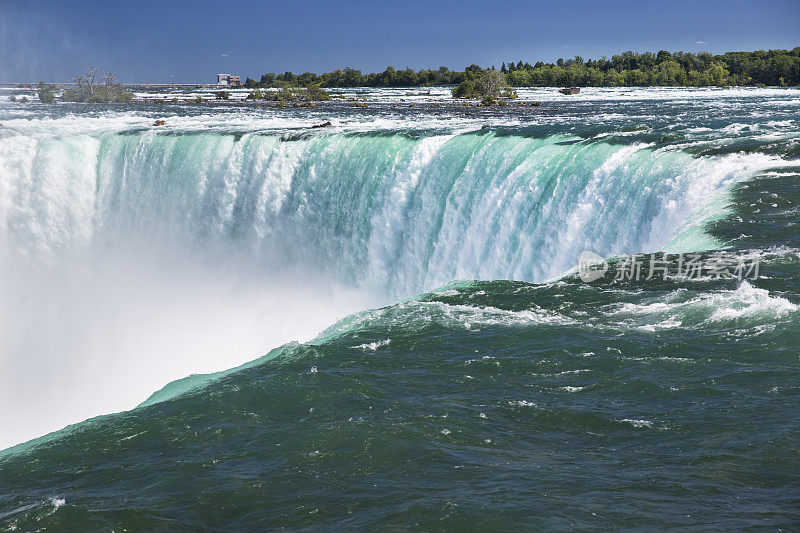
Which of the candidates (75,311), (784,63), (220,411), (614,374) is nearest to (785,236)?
(614,374)

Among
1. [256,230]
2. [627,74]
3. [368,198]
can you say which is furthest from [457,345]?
[627,74]

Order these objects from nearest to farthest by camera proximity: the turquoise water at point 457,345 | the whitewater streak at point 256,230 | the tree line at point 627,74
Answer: the turquoise water at point 457,345, the whitewater streak at point 256,230, the tree line at point 627,74

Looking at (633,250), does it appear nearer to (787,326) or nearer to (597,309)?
(597,309)

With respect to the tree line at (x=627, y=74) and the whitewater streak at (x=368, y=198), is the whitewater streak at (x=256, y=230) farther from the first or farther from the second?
the tree line at (x=627, y=74)

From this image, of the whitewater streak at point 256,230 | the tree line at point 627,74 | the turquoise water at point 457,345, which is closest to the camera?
the turquoise water at point 457,345

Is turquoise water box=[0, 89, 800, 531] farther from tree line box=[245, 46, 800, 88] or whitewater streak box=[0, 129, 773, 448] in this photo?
tree line box=[245, 46, 800, 88]

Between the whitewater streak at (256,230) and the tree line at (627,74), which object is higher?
the tree line at (627,74)

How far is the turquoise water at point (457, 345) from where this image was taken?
566cm

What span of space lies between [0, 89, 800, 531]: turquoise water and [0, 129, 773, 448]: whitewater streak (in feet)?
0.25

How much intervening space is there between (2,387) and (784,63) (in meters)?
62.7

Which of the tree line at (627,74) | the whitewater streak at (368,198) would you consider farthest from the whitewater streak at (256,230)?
the tree line at (627,74)

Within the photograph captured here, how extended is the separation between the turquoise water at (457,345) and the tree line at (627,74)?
116ft

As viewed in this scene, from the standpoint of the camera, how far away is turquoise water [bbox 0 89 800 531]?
5.66 metres

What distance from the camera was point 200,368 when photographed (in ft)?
50.3
